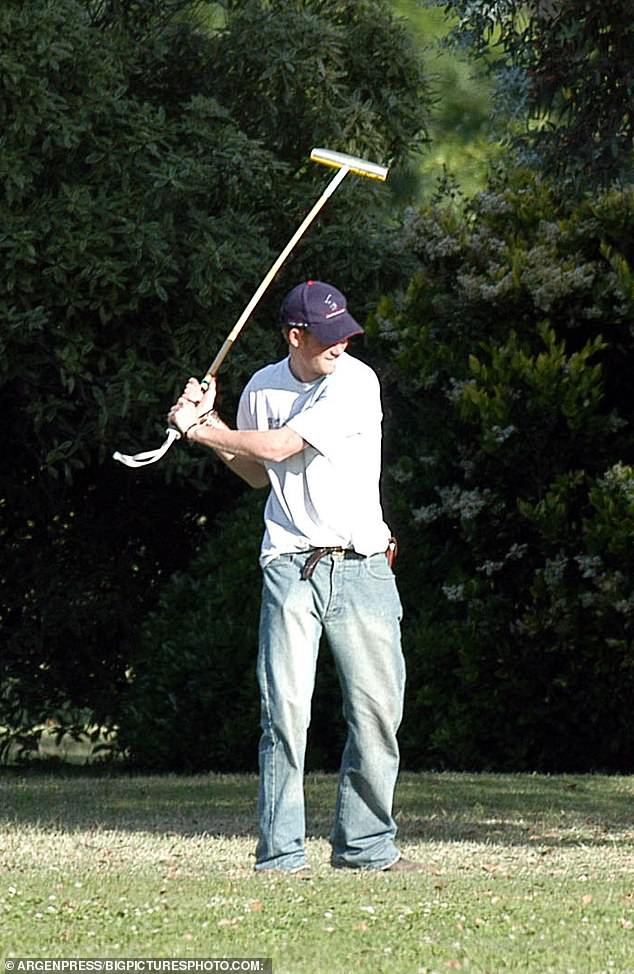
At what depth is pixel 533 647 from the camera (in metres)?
10.9

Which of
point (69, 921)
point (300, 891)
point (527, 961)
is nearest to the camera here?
point (527, 961)

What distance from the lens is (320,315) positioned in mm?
6281

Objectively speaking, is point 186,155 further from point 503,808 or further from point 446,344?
point 503,808

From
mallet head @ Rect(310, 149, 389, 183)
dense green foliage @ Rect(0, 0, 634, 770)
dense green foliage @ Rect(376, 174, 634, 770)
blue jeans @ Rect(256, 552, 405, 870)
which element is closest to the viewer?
blue jeans @ Rect(256, 552, 405, 870)

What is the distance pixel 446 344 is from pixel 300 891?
6.17 m

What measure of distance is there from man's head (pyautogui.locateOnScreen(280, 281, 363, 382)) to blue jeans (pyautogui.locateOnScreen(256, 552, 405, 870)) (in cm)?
67

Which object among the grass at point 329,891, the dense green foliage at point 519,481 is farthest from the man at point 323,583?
the dense green foliage at point 519,481

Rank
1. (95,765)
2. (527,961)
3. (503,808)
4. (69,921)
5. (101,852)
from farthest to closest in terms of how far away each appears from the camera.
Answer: (95,765) < (503,808) < (101,852) < (69,921) < (527,961)

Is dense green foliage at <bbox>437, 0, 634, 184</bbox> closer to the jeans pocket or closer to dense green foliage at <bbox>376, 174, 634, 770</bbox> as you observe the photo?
dense green foliage at <bbox>376, 174, 634, 770</bbox>

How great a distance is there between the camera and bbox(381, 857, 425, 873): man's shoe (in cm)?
Answer: 637

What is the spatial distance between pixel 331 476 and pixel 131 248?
5447 mm

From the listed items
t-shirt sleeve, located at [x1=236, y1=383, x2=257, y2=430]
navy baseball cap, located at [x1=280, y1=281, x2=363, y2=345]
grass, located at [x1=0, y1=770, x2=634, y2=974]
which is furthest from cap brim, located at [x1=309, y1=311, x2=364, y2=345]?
grass, located at [x1=0, y1=770, x2=634, y2=974]

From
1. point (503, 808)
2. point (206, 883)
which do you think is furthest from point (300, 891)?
point (503, 808)

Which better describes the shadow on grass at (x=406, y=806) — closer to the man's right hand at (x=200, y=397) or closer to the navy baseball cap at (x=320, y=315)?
the man's right hand at (x=200, y=397)
